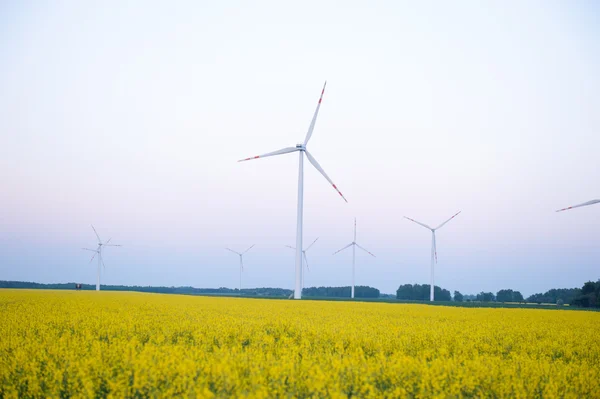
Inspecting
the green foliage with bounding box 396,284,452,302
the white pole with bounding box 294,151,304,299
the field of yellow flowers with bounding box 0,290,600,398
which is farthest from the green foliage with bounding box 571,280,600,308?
the field of yellow flowers with bounding box 0,290,600,398

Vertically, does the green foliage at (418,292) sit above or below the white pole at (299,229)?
below

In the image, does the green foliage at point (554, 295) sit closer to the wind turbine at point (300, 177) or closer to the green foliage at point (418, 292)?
the green foliage at point (418, 292)

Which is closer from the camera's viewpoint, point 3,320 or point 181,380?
point 181,380

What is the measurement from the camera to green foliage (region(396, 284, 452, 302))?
16466cm

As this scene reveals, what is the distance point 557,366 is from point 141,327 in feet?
49.8

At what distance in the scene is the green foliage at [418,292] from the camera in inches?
6483

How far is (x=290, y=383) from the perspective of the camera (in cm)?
1059

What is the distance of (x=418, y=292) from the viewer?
172125 mm

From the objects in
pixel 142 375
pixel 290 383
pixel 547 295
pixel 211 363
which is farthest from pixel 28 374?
pixel 547 295

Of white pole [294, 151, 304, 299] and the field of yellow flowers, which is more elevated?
white pole [294, 151, 304, 299]

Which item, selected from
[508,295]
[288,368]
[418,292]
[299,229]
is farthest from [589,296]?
[288,368]

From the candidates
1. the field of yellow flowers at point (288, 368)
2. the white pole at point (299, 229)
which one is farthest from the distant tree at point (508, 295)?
the field of yellow flowers at point (288, 368)

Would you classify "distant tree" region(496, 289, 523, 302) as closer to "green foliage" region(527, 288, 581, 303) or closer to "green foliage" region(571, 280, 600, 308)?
"green foliage" region(527, 288, 581, 303)

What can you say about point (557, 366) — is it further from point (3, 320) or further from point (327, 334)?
point (3, 320)
